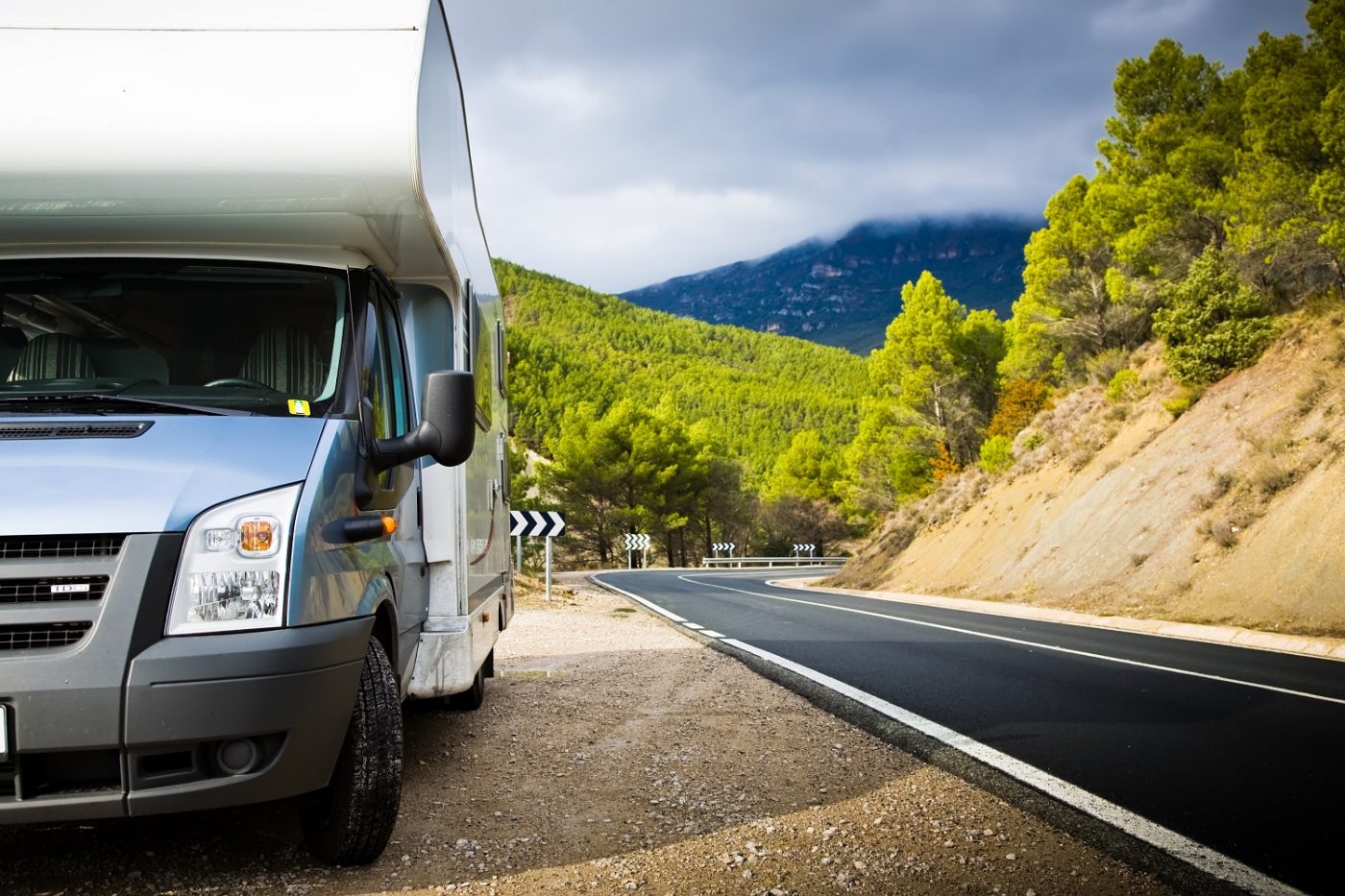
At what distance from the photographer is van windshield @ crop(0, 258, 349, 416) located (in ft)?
13.3

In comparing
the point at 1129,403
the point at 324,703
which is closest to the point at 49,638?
the point at 324,703

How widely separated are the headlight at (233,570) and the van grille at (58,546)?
210 mm

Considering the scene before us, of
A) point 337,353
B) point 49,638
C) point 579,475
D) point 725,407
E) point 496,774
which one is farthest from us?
point 725,407

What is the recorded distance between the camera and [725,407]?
419 feet

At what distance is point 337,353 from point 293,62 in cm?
107

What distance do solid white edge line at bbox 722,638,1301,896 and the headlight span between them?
321 cm

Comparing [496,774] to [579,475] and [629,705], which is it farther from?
[579,475]

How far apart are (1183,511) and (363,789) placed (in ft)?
62.3

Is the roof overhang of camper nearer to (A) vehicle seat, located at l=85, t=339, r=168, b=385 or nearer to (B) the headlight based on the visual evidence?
(A) vehicle seat, located at l=85, t=339, r=168, b=385

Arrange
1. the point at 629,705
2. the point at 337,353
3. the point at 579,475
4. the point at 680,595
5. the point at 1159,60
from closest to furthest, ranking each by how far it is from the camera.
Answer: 1. the point at 337,353
2. the point at 629,705
3. the point at 680,595
4. the point at 1159,60
5. the point at 579,475

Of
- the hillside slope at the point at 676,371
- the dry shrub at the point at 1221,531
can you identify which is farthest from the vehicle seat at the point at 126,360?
the hillside slope at the point at 676,371

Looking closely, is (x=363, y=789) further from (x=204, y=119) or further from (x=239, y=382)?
(x=204, y=119)

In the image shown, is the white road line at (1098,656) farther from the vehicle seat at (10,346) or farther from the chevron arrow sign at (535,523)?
the vehicle seat at (10,346)

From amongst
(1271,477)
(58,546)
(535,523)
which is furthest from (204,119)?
(1271,477)
